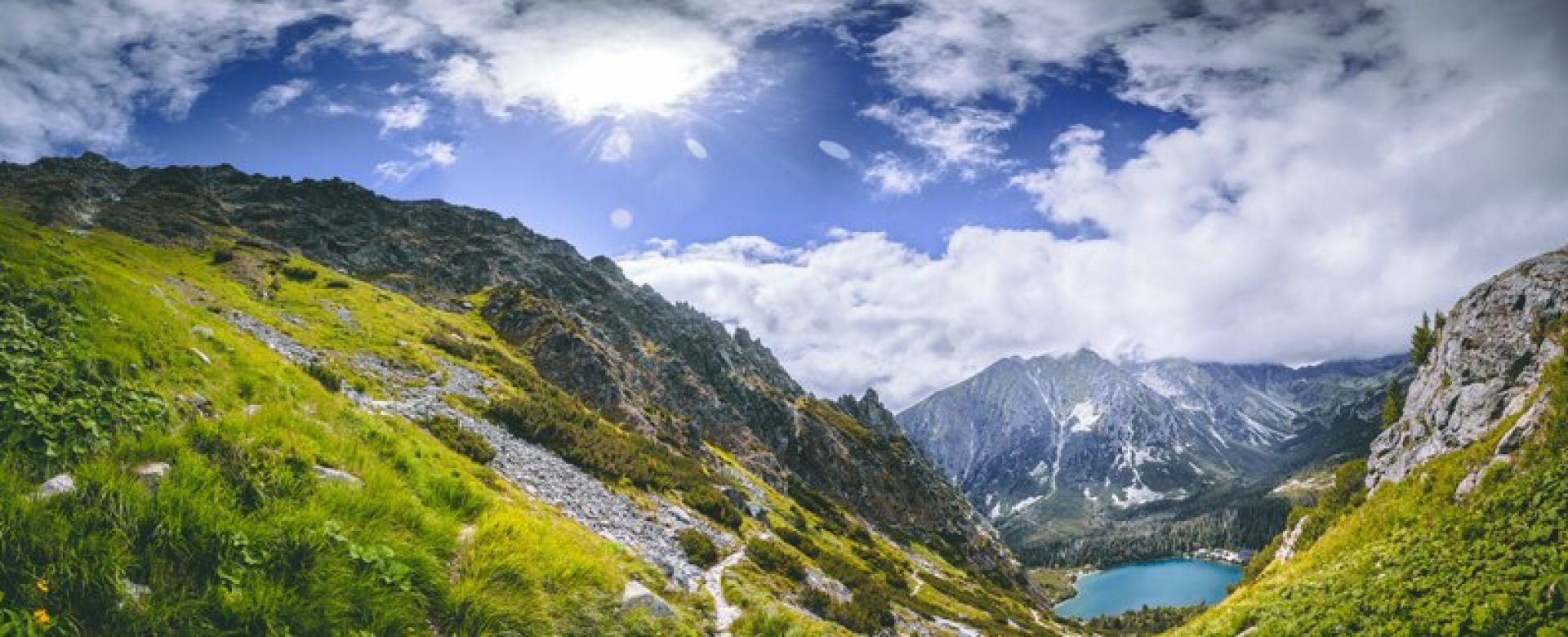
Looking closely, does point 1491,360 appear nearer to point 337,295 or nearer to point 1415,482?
point 1415,482

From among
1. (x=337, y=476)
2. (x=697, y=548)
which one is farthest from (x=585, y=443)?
(x=337, y=476)

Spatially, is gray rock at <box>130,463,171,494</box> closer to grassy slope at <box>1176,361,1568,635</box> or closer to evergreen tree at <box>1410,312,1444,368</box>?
grassy slope at <box>1176,361,1568,635</box>

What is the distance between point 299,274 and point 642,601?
273ft

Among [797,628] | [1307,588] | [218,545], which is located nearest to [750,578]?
[797,628]

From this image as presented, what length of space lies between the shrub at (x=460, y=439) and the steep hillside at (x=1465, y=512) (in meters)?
28.8

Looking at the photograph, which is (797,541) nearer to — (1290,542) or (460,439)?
(460,439)

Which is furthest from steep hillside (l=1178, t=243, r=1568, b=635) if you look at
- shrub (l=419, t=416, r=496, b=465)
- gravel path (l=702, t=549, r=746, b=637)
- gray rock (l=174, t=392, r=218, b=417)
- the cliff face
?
the cliff face

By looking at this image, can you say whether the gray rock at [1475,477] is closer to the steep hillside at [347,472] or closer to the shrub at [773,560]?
the steep hillside at [347,472]

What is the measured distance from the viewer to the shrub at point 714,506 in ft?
131

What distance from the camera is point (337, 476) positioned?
8422mm

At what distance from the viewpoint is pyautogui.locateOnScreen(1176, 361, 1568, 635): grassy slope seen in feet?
36.9

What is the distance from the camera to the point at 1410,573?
51.1ft

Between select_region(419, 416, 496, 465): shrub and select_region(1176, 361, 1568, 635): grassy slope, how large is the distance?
28.8 meters

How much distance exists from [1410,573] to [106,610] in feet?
77.6
